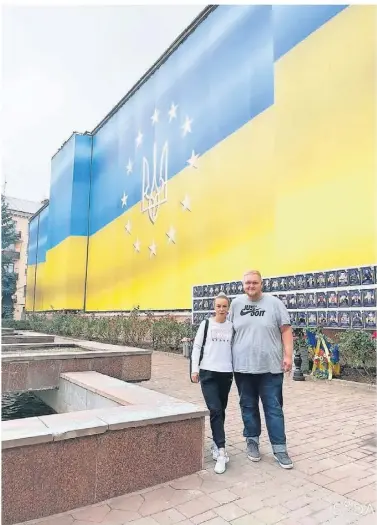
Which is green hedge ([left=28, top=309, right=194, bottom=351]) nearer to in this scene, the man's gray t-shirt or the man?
the man

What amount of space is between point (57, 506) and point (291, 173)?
32.8 ft

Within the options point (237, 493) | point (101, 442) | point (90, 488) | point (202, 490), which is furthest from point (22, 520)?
point (237, 493)

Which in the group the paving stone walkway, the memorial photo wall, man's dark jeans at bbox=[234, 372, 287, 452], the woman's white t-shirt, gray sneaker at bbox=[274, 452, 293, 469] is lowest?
the paving stone walkway

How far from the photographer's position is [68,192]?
27.5 meters

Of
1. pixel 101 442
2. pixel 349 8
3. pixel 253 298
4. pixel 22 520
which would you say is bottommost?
pixel 22 520

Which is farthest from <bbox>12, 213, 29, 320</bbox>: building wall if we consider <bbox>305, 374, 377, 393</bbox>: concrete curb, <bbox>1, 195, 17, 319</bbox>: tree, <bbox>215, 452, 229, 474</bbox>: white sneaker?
<bbox>215, 452, 229, 474</bbox>: white sneaker

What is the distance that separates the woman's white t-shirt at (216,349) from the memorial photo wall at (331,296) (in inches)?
206

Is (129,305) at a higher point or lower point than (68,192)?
lower

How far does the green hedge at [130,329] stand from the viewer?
15.0 meters

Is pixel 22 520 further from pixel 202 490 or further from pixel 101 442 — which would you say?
pixel 202 490

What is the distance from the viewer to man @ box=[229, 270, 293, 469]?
3.85m

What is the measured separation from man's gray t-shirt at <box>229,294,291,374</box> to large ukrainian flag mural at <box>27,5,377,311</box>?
230 inches

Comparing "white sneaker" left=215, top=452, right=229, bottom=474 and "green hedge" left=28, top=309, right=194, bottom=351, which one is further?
"green hedge" left=28, top=309, right=194, bottom=351

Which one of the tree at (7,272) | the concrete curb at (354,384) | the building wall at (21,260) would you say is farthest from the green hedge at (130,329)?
the building wall at (21,260)
